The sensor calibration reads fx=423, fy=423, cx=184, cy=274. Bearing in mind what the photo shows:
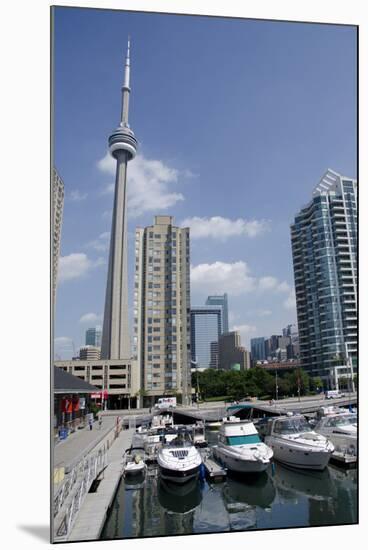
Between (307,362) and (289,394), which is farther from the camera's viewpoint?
(307,362)

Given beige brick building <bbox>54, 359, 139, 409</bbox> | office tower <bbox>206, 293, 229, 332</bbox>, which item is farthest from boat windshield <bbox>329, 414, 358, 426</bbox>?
office tower <bbox>206, 293, 229, 332</bbox>

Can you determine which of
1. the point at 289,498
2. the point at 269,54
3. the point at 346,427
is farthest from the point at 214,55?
the point at 346,427

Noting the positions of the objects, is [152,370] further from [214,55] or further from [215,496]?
[214,55]

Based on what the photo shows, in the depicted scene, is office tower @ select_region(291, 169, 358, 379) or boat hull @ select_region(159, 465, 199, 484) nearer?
boat hull @ select_region(159, 465, 199, 484)

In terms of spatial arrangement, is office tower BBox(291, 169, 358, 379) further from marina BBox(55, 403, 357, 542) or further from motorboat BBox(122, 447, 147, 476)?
motorboat BBox(122, 447, 147, 476)

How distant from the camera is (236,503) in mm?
7402

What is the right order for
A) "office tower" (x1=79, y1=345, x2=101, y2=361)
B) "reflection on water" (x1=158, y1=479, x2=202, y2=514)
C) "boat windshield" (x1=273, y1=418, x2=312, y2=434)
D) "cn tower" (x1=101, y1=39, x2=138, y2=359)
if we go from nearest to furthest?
"reflection on water" (x1=158, y1=479, x2=202, y2=514)
"boat windshield" (x1=273, y1=418, x2=312, y2=434)
"office tower" (x1=79, y1=345, x2=101, y2=361)
"cn tower" (x1=101, y1=39, x2=138, y2=359)

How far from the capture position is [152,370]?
31.0 meters

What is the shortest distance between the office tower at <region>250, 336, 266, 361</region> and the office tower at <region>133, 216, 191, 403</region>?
19.4 feet

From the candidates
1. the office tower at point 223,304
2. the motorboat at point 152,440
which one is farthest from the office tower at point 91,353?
the motorboat at point 152,440

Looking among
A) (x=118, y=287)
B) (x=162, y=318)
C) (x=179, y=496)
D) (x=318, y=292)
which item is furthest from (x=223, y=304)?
(x=179, y=496)

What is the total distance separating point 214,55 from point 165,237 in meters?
26.5

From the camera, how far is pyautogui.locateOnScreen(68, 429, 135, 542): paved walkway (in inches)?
181

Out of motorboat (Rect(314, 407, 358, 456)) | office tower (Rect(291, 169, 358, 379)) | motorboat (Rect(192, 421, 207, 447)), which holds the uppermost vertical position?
office tower (Rect(291, 169, 358, 379))
